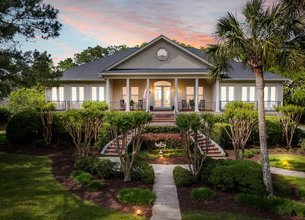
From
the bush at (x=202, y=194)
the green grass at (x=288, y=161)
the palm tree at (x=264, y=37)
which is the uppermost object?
the palm tree at (x=264, y=37)

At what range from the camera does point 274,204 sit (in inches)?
327

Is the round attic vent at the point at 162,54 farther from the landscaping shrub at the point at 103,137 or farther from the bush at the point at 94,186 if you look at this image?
the bush at the point at 94,186

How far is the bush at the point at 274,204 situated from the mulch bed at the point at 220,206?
0.15 metres

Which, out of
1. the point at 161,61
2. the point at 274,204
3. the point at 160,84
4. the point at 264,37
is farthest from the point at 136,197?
the point at 160,84

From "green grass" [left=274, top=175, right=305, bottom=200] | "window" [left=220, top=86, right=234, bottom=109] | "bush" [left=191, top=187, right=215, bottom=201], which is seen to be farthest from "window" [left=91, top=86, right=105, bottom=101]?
"bush" [left=191, top=187, right=215, bottom=201]

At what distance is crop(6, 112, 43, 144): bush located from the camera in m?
18.7

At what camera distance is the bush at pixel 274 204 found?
8039 millimetres

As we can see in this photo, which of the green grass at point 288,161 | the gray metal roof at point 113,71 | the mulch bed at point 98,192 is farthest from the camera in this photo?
the gray metal roof at point 113,71

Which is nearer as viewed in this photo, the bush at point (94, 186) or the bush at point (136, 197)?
the bush at point (136, 197)

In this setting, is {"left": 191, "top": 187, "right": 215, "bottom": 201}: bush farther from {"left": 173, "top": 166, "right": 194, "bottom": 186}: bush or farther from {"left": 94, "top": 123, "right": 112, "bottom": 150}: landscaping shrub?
{"left": 94, "top": 123, "right": 112, "bottom": 150}: landscaping shrub

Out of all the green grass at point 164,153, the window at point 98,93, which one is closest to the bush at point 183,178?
the green grass at point 164,153

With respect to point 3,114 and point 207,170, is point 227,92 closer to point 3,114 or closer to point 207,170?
point 207,170

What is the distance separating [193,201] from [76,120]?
7.95m

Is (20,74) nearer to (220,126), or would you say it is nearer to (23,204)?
(23,204)
